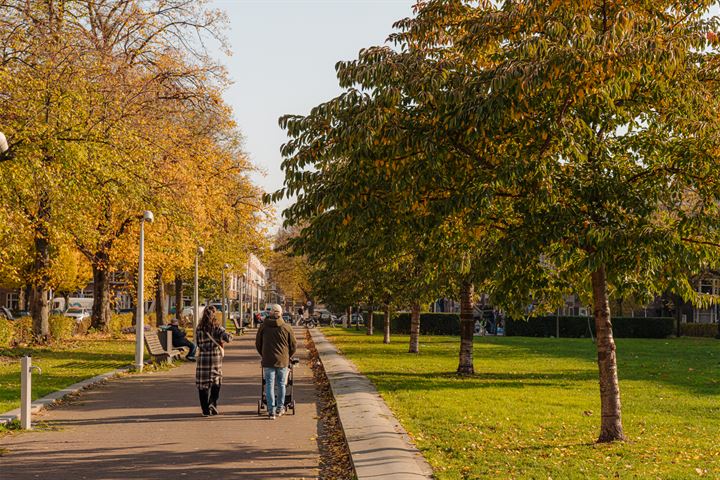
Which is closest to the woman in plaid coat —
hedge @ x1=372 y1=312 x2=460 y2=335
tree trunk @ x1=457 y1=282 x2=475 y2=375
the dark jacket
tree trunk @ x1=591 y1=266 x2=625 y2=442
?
the dark jacket

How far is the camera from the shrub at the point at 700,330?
59000 mm

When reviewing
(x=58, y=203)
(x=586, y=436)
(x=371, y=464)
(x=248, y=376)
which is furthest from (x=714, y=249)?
(x=58, y=203)

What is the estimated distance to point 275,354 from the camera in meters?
13.6

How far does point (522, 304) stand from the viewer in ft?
40.3

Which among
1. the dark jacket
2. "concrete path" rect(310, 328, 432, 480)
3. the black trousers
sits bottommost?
"concrete path" rect(310, 328, 432, 480)

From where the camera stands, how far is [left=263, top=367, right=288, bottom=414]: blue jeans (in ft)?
44.1

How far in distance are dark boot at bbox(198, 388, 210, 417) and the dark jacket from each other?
38.0 inches

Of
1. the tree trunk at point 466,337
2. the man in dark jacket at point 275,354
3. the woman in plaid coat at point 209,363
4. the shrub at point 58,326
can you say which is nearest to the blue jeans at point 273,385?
the man in dark jacket at point 275,354

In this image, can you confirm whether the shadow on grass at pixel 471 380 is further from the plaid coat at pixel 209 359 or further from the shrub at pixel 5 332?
the shrub at pixel 5 332

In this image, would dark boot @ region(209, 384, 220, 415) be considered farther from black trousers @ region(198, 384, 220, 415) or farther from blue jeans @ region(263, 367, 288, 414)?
blue jeans @ region(263, 367, 288, 414)

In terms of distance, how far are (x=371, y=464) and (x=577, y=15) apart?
510 centimetres

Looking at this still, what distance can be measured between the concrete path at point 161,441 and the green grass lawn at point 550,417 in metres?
1.61

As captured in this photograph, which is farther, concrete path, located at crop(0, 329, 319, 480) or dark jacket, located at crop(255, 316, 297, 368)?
dark jacket, located at crop(255, 316, 297, 368)

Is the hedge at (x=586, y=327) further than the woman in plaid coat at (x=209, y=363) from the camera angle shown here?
Yes
